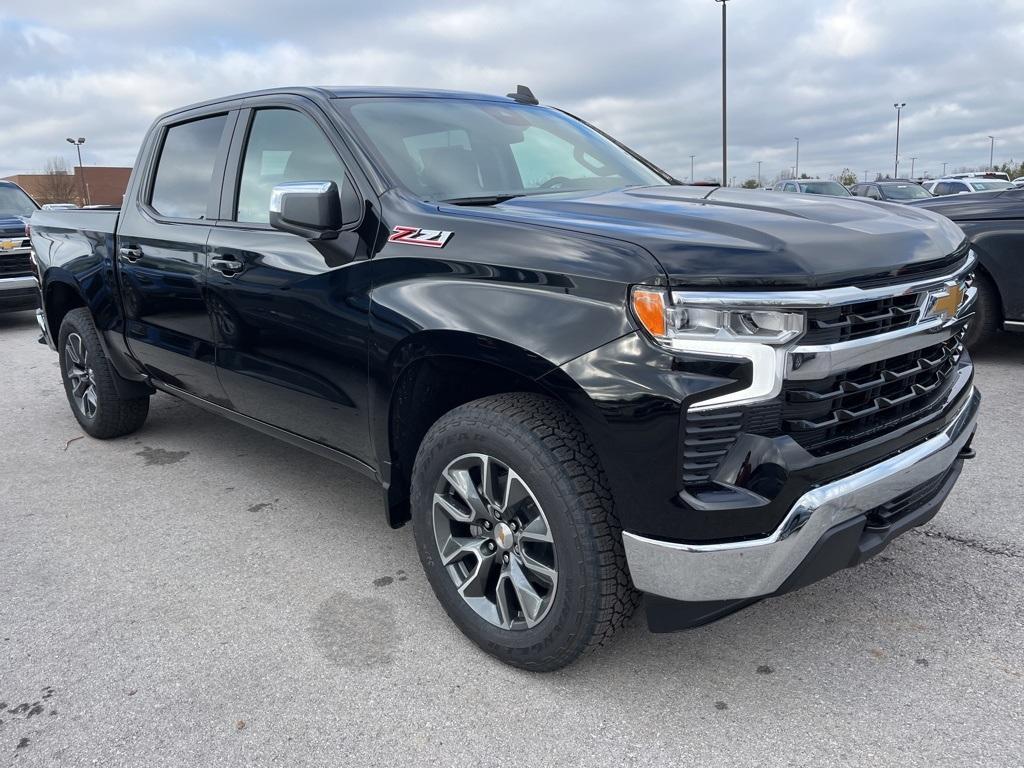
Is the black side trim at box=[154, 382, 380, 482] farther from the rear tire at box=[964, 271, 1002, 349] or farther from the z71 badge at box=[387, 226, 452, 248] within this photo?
the rear tire at box=[964, 271, 1002, 349]

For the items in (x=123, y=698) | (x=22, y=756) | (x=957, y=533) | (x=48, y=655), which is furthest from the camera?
(x=957, y=533)

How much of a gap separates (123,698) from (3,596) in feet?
3.36

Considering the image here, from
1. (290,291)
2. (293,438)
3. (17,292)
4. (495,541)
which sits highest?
(290,291)

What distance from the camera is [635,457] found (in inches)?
82.7

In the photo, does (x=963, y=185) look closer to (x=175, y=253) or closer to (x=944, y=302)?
(x=944, y=302)

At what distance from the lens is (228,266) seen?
134 inches

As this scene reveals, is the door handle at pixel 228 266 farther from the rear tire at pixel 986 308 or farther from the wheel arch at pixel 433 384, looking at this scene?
the rear tire at pixel 986 308

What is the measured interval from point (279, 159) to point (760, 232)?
6.79 feet

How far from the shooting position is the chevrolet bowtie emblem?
239cm

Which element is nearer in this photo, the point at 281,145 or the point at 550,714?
the point at 550,714

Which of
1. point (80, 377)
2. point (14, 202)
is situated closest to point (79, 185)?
point (14, 202)

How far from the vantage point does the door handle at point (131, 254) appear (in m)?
4.12

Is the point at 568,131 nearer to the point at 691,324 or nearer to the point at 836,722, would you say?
the point at 691,324

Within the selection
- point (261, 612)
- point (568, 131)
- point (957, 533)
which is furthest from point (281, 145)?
point (957, 533)
